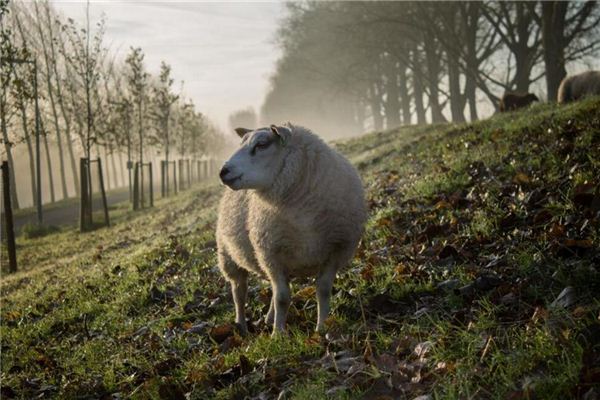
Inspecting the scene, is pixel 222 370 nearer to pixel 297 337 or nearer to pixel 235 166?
pixel 297 337

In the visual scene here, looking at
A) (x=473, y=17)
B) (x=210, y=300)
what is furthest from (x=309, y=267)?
(x=473, y=17)

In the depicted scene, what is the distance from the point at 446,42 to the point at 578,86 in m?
10.8

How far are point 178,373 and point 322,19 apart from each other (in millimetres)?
32473

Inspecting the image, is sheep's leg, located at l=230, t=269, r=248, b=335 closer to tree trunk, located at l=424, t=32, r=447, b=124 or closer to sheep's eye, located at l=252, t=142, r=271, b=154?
sheep's eye, located at l=252, t=142, r=271, b=154

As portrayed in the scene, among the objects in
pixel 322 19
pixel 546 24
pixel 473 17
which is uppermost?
pixel 322 19

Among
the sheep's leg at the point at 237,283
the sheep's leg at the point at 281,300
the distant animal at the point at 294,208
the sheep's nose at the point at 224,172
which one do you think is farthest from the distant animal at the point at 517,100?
the sheep's nose at the point at 224,172

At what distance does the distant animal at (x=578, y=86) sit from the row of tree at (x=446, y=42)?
0.43m

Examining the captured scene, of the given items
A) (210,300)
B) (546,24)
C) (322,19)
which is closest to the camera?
(210,300)

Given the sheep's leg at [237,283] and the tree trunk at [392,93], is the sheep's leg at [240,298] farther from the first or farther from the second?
the tree trunk at [392,93]

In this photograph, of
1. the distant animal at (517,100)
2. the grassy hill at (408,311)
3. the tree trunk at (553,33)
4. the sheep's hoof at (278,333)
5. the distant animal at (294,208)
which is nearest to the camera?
the grassy hill at (408,311)

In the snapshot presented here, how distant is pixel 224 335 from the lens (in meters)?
5.22

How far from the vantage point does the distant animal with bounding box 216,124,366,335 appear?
4785mm

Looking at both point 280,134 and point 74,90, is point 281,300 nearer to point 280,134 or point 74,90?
point 280,134

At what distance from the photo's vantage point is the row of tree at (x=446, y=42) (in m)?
20.0
